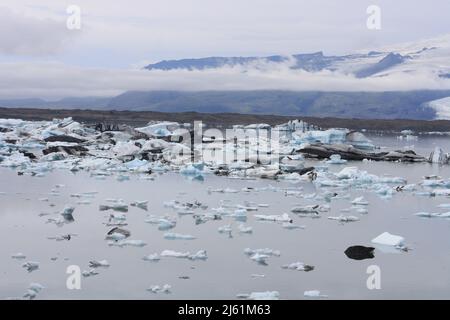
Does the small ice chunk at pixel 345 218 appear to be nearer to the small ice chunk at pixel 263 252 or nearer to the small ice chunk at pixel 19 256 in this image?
the small ice chunk at pixel 263 252

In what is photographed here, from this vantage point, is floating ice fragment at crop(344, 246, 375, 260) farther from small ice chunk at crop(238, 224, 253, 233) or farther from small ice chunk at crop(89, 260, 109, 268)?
small ice chunk at crop(89, 260, 109, 268)

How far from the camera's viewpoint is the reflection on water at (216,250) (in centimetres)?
624

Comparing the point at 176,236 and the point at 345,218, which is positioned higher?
the point at 176,236

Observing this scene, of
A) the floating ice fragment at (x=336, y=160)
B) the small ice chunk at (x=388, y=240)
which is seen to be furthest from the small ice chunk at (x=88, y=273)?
the floating ice fragment at (x=336, y=160)

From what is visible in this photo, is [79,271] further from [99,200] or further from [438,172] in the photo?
[438,172]

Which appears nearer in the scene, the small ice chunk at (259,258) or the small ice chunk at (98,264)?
the small ice chunk at (98,264)

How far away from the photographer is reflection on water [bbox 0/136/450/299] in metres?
6.24

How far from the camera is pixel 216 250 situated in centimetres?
776

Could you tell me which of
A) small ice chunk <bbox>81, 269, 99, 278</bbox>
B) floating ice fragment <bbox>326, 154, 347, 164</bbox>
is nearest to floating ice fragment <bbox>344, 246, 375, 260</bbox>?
small ice chunk <bbox>81, 269, 99, 278</bbox>

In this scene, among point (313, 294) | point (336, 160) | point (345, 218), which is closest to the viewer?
point (313, 294)

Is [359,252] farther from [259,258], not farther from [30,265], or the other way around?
[30,265]

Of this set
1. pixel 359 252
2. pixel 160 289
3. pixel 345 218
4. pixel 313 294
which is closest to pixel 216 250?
pixel 359 252

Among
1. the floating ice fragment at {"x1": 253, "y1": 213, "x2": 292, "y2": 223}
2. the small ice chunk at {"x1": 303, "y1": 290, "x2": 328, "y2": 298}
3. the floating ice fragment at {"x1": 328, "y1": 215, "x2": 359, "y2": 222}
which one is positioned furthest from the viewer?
the floating ice fragment at {"x1": 328, "y1": 215, "x2": 359, "y2": 222}

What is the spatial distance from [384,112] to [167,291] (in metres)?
148
